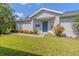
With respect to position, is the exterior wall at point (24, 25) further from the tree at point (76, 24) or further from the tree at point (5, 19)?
the tree at point (76, 24)

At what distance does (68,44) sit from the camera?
159 inches

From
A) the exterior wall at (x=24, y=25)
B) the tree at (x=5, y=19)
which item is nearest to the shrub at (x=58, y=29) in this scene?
the exterior wall at (x=24, y=25)

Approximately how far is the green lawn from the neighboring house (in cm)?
17

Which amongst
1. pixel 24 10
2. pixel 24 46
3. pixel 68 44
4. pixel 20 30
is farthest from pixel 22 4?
pixel 68 44

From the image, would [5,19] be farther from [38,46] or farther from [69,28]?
[69,28]

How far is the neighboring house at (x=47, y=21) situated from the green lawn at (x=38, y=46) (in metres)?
0.17

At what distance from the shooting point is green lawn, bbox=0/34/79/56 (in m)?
4.02

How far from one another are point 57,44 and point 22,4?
98 cm

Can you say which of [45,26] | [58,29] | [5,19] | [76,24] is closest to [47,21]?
[45,26]

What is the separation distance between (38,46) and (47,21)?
51cm

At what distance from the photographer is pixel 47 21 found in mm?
4188

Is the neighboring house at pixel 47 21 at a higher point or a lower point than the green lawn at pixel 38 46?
higher

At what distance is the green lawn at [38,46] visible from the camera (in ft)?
13.2

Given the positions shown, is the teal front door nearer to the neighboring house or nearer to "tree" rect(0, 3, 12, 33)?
the neighboring house
